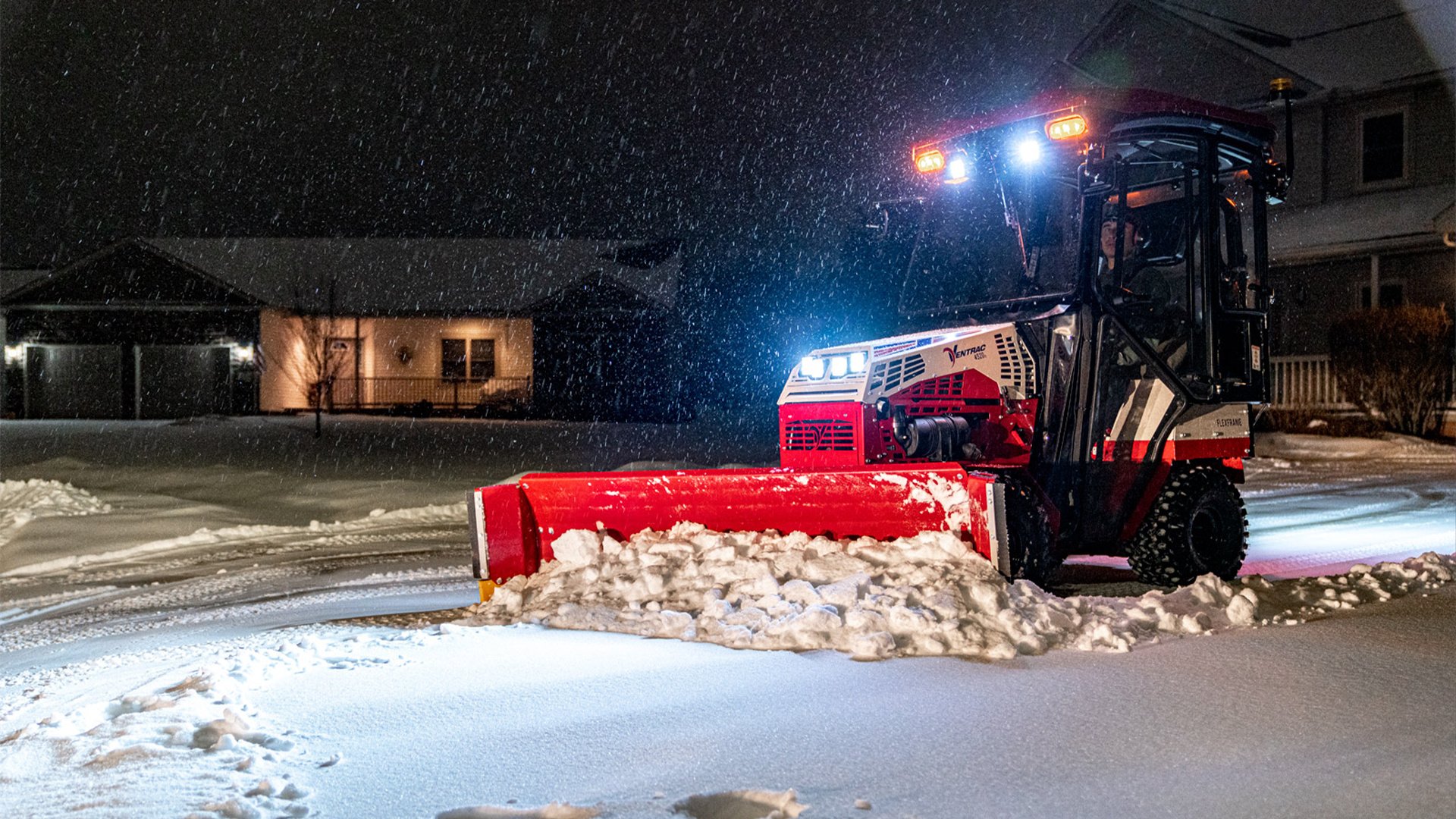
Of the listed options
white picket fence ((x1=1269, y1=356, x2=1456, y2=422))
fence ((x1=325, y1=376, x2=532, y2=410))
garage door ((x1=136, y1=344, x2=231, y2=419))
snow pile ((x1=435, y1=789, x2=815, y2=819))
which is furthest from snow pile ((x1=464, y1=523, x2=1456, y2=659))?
garage door ((x1=136, y1=344, x2=231, y2=419))

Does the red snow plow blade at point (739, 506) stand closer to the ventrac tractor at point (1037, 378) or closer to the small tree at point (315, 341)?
the ventrac tractor at point (1037, 378)

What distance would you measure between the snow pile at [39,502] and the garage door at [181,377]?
76.4 feet

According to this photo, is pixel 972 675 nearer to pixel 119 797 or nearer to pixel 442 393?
pixel 119 797

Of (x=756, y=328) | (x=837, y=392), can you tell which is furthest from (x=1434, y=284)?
(x=837, y=392)

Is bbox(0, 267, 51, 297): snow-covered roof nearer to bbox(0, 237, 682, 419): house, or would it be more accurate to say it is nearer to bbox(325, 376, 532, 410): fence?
bbox(0, 237, 682, 419): house

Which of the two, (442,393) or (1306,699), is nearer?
(1306,699)

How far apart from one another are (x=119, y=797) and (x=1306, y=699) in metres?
4.16

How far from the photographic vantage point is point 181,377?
119 feet

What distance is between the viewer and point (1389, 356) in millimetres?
21344

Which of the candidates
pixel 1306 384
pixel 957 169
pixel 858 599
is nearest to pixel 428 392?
pixel 1306 384

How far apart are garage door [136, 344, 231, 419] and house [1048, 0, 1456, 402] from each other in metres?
26.1

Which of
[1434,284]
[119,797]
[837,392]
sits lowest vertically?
[119,797]

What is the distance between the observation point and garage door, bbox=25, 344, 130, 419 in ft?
120

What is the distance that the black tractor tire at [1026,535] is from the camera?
606 cm
